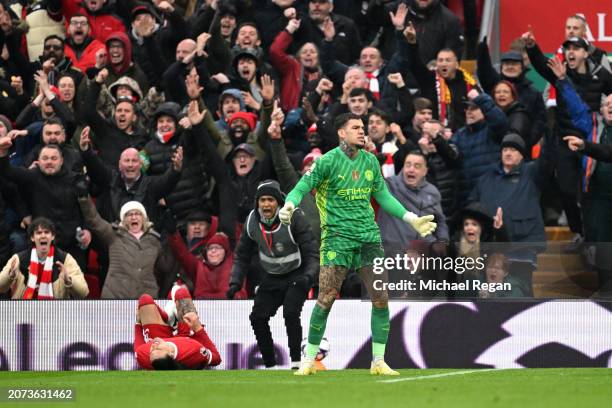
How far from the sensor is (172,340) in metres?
14.6

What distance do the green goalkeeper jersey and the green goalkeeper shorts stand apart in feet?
0.16

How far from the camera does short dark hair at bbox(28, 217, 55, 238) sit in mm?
15969

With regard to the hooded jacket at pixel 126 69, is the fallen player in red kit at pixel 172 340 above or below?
below

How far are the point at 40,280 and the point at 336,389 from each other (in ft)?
20.7

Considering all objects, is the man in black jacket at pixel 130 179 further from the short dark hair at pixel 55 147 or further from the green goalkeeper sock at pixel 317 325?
the green goalkeeper sock at pixel 317 325

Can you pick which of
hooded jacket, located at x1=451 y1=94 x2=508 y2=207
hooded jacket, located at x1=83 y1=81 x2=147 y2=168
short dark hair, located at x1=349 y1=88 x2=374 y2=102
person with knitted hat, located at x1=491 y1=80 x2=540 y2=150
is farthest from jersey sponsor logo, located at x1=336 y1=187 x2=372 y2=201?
hooded jacket, located at x1=83 y1=81 x2=147 y2=168

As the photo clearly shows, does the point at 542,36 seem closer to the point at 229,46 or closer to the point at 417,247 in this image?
the point at 229,46

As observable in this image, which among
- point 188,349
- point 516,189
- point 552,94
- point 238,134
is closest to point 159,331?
point 188,349

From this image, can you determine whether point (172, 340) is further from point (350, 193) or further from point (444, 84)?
point (444, 84)

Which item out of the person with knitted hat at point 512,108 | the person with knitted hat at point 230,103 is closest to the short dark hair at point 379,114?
the person with knitted hat at point 512,108

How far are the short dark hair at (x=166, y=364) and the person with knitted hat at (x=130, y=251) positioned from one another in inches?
77.4

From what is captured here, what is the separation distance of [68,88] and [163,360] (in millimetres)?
5185

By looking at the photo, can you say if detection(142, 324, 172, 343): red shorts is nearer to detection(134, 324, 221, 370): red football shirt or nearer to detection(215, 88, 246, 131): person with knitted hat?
detection(134, 324, 221, 370): red football shirt

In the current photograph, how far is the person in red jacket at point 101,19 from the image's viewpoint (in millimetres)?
19750
